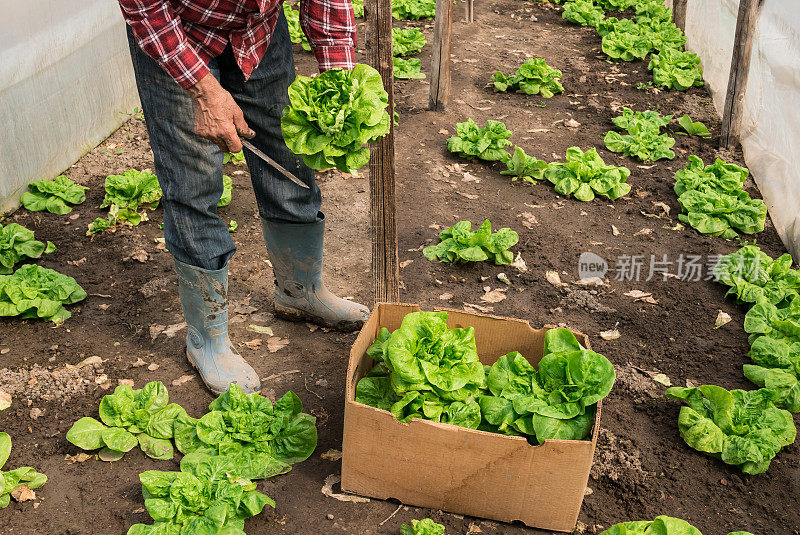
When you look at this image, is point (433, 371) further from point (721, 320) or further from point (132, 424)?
point (721, 320)

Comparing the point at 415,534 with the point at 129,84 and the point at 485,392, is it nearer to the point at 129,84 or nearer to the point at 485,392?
the point at 485,392

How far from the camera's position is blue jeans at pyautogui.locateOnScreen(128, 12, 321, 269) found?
303 centimetres

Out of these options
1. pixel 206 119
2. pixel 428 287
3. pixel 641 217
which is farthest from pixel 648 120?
pixel 206 119

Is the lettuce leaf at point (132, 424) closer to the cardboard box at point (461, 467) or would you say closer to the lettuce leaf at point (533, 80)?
the cardboard box at point (461, 467)

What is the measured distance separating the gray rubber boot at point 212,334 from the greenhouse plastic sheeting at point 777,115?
3.89 metres

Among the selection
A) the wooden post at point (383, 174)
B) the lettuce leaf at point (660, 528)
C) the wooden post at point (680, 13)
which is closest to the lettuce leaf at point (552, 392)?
the lettuce leaf at point (660, 528)

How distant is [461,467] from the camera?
2838 millimetres

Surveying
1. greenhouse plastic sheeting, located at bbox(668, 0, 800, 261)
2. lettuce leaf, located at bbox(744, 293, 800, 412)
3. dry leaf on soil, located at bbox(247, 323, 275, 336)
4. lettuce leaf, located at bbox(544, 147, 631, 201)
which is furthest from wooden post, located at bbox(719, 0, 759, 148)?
dry leaf on soil, located at bbox(247, 323, 275, 336)

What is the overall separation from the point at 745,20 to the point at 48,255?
18.9 ft

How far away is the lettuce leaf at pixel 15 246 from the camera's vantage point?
4.47m

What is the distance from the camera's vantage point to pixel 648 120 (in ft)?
22.2

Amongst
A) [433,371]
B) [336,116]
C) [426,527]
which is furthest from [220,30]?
[426,527]

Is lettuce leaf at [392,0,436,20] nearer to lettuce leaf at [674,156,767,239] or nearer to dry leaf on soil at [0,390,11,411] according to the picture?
lettuce leaf at [674,156,767,239]

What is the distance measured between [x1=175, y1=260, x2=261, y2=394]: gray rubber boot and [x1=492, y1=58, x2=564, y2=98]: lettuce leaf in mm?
4966
